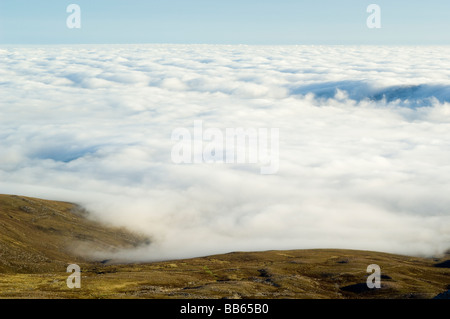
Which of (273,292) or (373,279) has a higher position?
(273,292)

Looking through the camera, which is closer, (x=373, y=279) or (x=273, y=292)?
(x=273, y=292)
